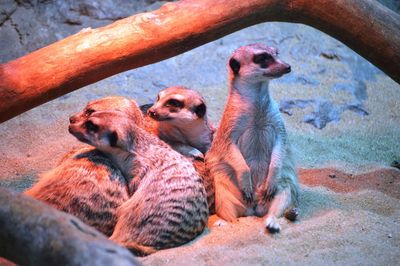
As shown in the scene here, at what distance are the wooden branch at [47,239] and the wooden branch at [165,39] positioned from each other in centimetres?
131

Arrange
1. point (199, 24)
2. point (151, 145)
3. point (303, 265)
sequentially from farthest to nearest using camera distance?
1. point (199, 24)
2. point (151, 145)
3. point (303, 265)

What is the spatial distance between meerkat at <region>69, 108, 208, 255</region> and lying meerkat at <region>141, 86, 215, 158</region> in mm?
339

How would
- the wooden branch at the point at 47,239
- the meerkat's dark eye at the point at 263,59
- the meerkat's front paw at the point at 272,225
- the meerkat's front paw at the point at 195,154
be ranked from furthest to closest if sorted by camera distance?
the meerkat's front paw at the point at 195,154
the meerkat's dark eye at the point at 263,59
the meerkat's front paw at the point at 272,225
the wooden branch at the point at 47,239

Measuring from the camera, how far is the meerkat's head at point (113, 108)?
3494mm

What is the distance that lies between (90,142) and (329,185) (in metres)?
2.01

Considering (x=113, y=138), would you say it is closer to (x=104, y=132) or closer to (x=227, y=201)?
(x=104, y=132)

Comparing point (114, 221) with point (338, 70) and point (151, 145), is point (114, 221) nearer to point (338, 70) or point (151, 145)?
point (151, 145)

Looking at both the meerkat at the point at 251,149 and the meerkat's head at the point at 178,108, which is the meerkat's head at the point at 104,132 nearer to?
the meerkat's head at the point at 178,108

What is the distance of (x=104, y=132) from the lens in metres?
3.12

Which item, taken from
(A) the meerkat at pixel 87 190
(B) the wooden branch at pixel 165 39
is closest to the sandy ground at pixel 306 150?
(A) the meerkat at pixel 87 190

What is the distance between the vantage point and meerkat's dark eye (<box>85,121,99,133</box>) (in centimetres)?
312

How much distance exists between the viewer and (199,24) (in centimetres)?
364

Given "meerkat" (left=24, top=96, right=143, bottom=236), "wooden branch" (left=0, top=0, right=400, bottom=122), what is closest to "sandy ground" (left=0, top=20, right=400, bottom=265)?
"meerkat" (left=24, top=96, right=143, bottom=236)

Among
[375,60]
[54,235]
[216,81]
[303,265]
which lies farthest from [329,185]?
[54,235]
